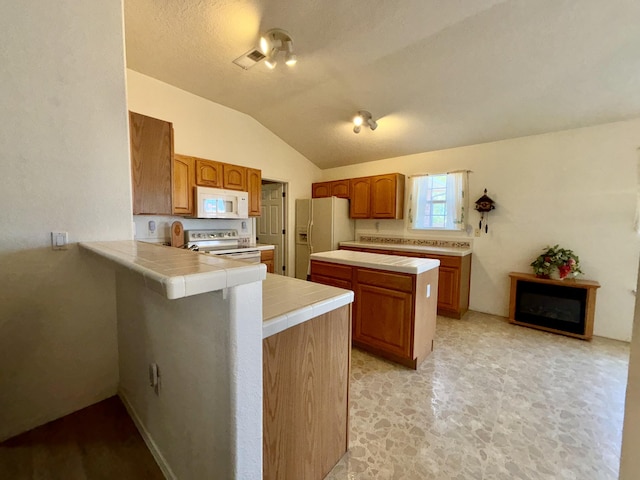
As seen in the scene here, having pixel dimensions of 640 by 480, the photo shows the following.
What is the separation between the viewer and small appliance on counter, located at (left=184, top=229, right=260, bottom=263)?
3.48m

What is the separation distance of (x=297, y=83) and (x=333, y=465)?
3.57m

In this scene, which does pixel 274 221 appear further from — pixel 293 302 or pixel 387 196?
pixel 293 302

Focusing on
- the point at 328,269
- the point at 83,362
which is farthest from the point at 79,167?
the point at 328,269

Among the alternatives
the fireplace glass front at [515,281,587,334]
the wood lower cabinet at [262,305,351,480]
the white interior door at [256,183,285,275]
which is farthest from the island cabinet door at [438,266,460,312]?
the white interior door at [256,183,285,275]

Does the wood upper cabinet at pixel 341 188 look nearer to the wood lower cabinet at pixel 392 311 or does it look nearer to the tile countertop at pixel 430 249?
the tile countertop at pixel 430 249

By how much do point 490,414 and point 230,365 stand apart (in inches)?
72.9

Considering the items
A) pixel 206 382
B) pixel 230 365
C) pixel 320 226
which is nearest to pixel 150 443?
pixel 206 382

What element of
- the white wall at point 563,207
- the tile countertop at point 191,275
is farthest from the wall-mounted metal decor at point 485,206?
the tile countertop at point 191,275

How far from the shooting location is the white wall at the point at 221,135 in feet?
10.3

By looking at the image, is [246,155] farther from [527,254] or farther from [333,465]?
[527,254]

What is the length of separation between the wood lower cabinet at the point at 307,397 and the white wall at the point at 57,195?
137 centimetres

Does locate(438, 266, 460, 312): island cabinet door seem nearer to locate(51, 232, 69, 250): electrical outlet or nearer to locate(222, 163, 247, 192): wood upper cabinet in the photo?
locate(222, 163, 247, 192): wood upper cabinet

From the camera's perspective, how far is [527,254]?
3354 mm

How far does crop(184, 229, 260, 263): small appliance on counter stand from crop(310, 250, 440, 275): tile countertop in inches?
47.2
